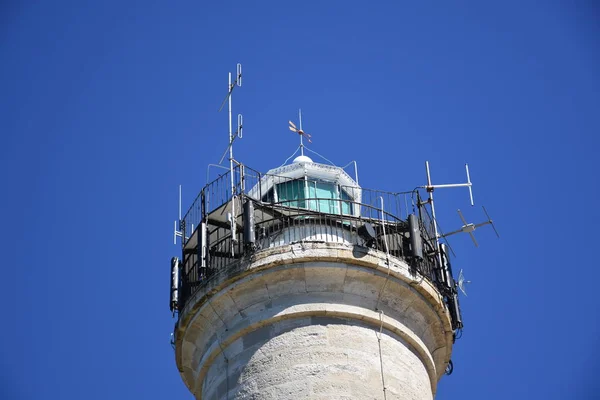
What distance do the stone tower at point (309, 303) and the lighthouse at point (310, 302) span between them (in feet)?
0.08

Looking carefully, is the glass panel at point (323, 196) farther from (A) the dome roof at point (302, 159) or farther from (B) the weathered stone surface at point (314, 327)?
(B) the weathered stone surface at point (314, 327)

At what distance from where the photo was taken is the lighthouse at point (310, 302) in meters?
23.5

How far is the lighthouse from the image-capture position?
23453 mm

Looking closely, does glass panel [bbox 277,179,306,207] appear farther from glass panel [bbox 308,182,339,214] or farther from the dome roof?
the dome roof

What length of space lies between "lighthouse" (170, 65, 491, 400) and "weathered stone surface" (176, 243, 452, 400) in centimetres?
2

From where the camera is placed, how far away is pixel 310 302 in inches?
Result: 950

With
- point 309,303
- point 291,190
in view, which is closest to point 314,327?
point 309,303

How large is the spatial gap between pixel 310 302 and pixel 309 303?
0.03m

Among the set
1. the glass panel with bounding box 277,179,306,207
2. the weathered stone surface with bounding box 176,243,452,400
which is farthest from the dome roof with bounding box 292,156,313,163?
the weathered stone surface with bounding box 176,243,452,400

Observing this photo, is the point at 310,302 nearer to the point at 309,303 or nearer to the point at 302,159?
the point at 309,303

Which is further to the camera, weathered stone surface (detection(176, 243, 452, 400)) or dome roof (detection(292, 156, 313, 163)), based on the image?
dome roof (detection(292, 156, 313, 163))

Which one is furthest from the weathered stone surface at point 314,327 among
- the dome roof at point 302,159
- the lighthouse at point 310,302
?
the dome roof at point 302,159

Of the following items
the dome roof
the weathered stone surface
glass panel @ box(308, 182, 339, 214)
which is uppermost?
the dome roof

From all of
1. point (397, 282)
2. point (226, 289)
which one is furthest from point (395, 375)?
point (226, 289)
